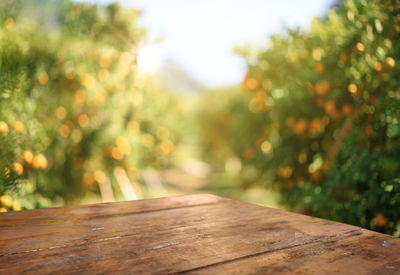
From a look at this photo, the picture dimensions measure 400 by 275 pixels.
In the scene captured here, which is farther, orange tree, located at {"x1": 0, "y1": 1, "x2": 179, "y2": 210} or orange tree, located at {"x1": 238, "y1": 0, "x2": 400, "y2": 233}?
orange tree, located at {"x1": 0, "y1": 1, "x2": 179, "y2": 210}

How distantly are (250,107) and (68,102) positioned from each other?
2256mm

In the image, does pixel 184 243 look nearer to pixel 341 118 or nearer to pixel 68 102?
pixel 341 118

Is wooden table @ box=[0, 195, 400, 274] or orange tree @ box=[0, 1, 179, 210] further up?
orange tree @ box=[0, 1, 179, 210]

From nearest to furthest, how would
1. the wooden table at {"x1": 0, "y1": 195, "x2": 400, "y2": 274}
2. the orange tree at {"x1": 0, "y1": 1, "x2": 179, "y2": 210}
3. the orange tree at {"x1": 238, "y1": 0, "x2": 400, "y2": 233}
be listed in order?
1. the wooden table at {"x1": 0, "y1": 195, "x2": 400, "y2": 274}
2. the orange tree at {"x1": 238, "y1": 0, "x2": 400, "y2": 233}
3. the orange tree at {"x1": 0, "y1": 1, "x2": 179, "y2": 210}

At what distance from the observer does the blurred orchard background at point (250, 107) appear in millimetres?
2488

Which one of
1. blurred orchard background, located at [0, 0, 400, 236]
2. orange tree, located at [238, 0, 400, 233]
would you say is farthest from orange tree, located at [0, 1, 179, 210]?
orange tree, located at [238, 0, 400, 233]

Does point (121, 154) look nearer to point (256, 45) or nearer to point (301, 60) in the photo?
point (256, 45)

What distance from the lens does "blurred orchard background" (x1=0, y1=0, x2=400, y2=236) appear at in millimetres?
2488

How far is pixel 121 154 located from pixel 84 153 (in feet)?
1.66

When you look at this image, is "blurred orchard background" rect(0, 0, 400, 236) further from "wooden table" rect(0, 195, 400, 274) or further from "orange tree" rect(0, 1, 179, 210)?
"wooden table" rect(0, 195, 400, 274)

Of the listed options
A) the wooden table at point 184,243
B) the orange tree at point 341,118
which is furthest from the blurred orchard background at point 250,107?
the wooden table at point 184,243

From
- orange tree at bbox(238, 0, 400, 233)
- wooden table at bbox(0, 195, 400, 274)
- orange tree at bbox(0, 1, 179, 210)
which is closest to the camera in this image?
wooden table at bbox(0, 195, 400, 274)

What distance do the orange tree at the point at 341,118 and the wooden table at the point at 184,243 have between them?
1238mm

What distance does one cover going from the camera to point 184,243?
0.95 meters
